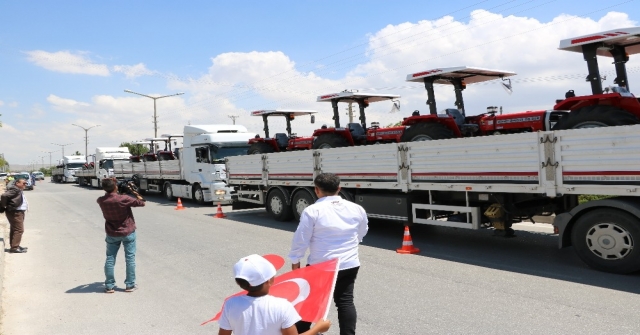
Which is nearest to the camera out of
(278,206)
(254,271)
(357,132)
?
(254,271)

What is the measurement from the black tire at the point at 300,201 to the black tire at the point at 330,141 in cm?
125

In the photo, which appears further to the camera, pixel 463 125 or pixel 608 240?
pixel 463 125

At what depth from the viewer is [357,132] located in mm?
12859

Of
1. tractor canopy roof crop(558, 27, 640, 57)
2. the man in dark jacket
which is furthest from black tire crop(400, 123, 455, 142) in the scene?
the man in dark jacket

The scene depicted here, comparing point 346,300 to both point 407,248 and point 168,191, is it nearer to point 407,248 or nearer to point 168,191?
point 407,248

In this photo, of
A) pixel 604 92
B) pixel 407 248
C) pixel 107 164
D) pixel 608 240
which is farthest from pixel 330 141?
pixel 107 164

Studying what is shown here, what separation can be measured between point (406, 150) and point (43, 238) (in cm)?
845

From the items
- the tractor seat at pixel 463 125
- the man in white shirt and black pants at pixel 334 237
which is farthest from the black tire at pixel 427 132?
the man in white shirt and black pants at pixel 334 237

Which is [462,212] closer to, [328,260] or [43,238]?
[328,260]

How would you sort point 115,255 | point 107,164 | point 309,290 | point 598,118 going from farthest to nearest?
point 107,164, point 598,118, point 115,255, point 309,290

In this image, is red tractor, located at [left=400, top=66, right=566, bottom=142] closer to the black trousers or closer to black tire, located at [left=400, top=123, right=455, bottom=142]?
black tire, located at [left=400, top=123, right=455, bottom=142]

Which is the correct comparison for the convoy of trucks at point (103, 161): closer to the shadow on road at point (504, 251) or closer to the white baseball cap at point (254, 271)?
the shadow on road at point (504, 251)

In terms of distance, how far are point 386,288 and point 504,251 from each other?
3071mm

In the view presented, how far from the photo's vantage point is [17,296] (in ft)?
22.2
